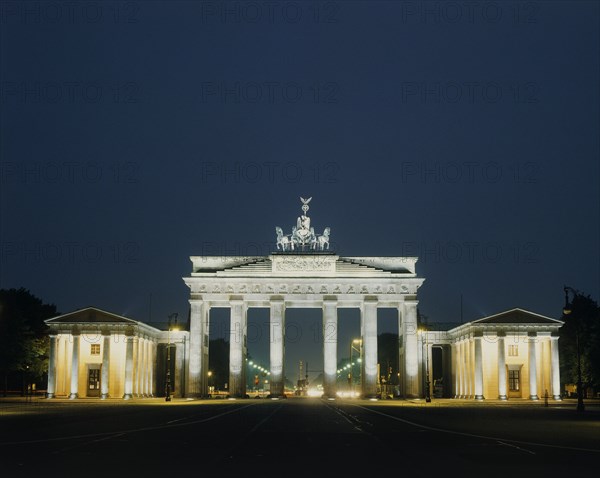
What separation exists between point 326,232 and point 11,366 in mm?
47080

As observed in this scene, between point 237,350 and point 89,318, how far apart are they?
21255mm

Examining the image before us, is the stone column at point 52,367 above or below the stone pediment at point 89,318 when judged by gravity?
below

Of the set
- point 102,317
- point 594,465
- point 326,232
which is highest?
point 326,232

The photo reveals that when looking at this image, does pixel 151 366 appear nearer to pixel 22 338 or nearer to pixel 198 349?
pixel 198 349

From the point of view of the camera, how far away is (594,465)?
2484 centimetres

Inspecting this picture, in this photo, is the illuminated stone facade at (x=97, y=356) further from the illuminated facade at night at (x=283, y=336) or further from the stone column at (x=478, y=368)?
the stone column at (x=478, y=368)

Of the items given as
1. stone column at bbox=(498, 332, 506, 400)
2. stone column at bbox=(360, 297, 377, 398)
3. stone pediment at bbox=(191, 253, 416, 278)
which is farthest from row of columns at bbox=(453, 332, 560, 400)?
stone pediment at bbox=(191, 253, 416, 278)

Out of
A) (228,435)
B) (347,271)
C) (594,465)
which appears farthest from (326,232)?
(594,465)

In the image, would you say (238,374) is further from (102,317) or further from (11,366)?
(11,366)

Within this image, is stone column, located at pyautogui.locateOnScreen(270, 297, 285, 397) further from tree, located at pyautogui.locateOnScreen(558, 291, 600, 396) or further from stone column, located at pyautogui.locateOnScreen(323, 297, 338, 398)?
tree, located at pyautogui.locateOnScreen(558, 291, 600, 396)

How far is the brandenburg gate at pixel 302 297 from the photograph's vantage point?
12544 cm

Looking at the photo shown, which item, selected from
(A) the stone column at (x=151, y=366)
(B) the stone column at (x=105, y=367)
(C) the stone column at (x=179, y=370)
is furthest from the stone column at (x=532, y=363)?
(B) the stone column at (x=105, y=367)

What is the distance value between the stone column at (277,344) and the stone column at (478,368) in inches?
1070

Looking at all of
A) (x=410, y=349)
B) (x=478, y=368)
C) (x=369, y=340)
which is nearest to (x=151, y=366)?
(x=369, y=340)
